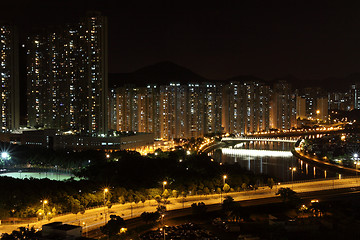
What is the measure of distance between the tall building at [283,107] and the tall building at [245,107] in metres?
1.09

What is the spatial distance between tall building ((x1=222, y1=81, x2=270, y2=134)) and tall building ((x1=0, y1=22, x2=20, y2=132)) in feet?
34.2

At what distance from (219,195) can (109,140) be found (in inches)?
303

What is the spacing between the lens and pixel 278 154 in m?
17.6

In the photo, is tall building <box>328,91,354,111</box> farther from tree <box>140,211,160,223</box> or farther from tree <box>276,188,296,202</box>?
tree <box>140,211,160,223</box>

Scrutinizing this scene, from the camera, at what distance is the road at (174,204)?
687 centimetres

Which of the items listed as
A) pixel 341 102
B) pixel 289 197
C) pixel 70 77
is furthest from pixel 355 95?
pixel 289 197

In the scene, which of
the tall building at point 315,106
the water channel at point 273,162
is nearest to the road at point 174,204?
the water channel at point 273,162

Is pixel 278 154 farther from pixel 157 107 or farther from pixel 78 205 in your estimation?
pixel 78 205

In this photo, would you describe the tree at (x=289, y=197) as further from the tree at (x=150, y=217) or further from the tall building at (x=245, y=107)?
the tall building at (x=245, y=107)

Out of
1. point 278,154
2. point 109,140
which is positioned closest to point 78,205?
point 109,140

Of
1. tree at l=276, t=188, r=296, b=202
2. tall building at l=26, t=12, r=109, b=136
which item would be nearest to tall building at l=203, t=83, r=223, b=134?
tall building at l=26, t=12, r=109, b=136

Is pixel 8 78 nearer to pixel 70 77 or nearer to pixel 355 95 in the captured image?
pixel 70 77

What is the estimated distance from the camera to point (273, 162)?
1544 centimetres

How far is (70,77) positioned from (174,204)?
1066 cm
